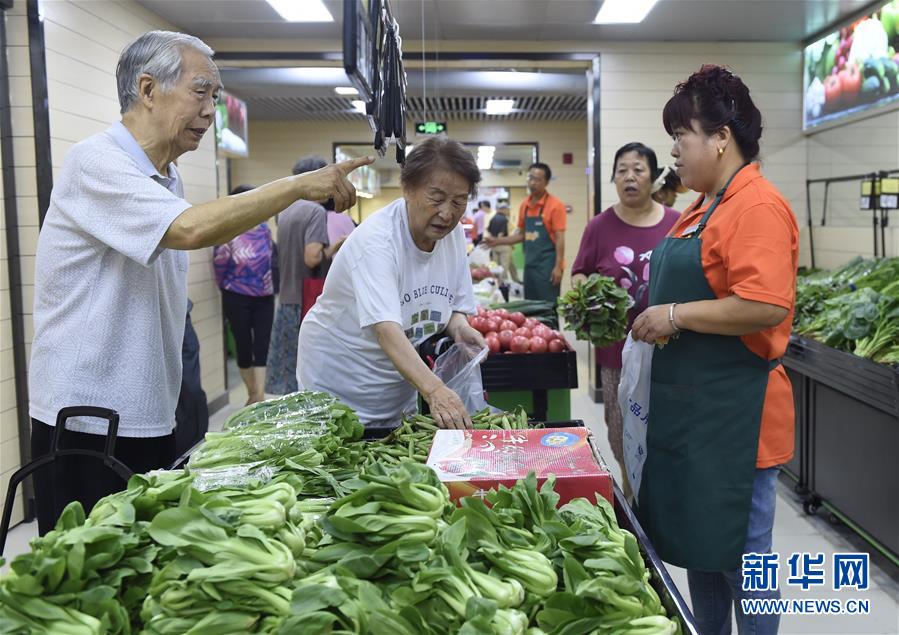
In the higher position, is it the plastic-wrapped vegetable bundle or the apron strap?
the apron strap

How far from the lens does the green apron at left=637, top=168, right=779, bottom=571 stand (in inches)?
84.0

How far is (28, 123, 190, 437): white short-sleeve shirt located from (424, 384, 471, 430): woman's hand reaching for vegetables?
0.72m

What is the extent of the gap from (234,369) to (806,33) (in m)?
7.11

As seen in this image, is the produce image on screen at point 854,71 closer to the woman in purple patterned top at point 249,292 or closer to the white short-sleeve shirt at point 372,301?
the white short-sleeve shirt at point 372,301

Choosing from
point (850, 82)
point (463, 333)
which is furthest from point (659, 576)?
point (850, 82)

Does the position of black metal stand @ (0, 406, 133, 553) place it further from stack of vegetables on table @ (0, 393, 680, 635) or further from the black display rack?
the black display rack

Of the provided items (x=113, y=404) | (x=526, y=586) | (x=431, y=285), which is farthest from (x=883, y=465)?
(x=113, y=404)

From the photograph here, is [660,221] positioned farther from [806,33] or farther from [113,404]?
[806,33]

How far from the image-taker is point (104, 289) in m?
1.88

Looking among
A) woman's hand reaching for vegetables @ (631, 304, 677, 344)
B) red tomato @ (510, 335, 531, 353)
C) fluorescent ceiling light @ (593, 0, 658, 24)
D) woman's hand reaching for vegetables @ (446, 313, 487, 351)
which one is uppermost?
fluorescent ceiling light @ (593, 0, 658, 24)

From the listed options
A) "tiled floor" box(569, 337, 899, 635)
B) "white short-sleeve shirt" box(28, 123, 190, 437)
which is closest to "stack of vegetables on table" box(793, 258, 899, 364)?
"tiled floor" box(569, 337, 899, 635)

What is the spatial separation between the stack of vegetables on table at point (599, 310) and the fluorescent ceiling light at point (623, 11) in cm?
330

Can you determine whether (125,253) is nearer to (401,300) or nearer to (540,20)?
(401,300)

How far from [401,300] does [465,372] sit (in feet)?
1.03
